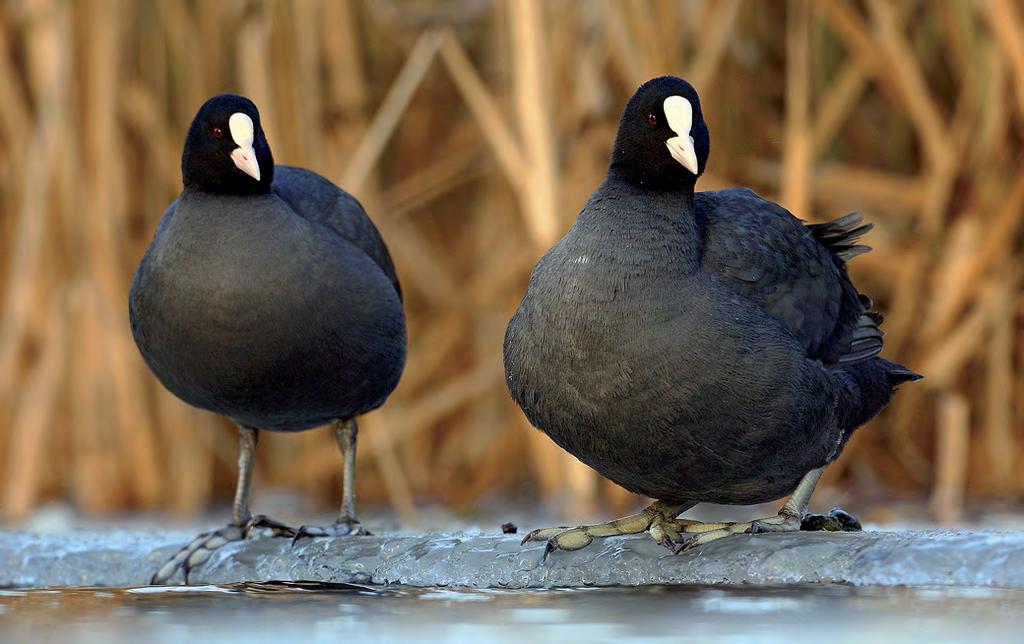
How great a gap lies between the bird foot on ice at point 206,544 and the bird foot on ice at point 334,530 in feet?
0.28

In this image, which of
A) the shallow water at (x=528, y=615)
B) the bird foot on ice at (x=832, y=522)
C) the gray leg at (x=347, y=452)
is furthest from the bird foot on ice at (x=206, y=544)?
the bird foot on ice at (x=832, y=522)

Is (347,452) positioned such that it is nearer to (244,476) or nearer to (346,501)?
(346,501)

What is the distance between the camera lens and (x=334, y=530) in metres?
3.71

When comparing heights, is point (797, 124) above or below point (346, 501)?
above

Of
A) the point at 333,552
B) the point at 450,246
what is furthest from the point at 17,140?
the point at 333,552

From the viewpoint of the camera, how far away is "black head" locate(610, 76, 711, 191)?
2939mm

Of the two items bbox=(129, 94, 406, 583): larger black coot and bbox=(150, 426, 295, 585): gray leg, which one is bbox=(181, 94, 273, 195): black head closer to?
bbox=(129, 94, 406, 583): larger black coot

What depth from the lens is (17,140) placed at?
558cm

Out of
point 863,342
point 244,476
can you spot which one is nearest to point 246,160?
point 244,476

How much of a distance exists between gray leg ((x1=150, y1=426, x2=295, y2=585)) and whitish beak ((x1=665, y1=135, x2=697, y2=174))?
143 centimetres

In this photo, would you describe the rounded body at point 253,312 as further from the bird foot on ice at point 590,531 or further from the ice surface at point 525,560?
the bird foot on ice at point 590,531

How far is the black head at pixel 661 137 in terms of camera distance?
9.64 ft

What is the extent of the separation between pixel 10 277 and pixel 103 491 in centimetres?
83

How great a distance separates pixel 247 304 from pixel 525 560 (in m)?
0.97
